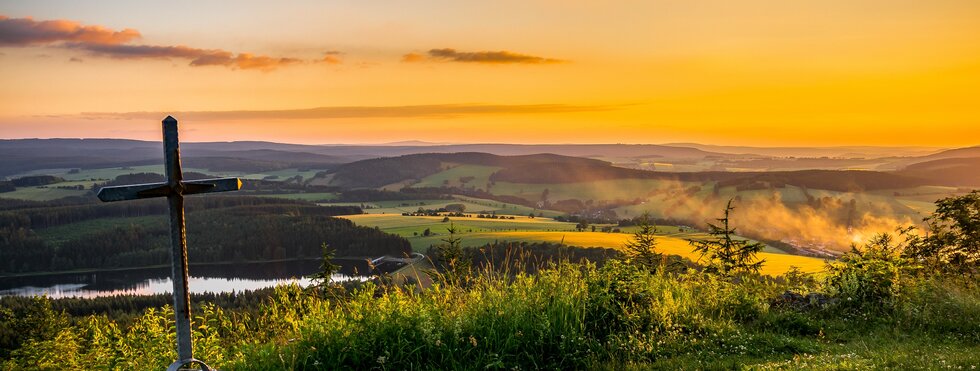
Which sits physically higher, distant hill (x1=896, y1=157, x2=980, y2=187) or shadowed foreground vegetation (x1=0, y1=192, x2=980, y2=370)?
shadowed foreground vegetation (x1=0, y1=192, x2=980, y2=370)

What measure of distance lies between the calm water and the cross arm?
4786 inches

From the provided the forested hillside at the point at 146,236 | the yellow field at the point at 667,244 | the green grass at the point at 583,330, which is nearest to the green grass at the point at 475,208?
the forested hillside at the point at 146,236

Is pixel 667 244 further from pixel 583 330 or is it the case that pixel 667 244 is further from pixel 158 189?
pixel 158 189

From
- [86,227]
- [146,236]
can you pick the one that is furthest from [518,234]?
[86,227]

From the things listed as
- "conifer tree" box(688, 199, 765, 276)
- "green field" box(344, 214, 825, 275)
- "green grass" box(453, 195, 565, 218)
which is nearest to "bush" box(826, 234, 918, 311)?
"conifer tree" box(688, 199, 765, 276)

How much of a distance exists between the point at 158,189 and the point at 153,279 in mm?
161145

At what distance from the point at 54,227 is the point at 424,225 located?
11379 centimetres

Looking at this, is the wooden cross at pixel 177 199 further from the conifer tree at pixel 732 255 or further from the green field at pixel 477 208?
the green field at pixel 477 208

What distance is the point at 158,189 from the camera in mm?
6824

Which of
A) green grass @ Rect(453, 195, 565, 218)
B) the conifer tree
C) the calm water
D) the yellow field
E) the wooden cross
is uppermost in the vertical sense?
the wooden cross

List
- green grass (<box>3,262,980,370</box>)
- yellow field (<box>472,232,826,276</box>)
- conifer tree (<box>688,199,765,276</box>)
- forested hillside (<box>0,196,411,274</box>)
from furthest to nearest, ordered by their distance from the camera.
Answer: forested hillside (<box>0,196,411,274</box>) < yellow field (<box>472,232,826,276</box>) < conifer tree (<box>688,199,765,276</box>) < green grass (<box>3,262,980,370</box>)

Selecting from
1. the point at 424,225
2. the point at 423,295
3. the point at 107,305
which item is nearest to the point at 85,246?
the point at 107,305

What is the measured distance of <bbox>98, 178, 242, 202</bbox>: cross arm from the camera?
659 cm

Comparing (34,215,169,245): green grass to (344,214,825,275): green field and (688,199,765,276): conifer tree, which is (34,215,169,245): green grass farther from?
(688,199,765,276): conifer tree
